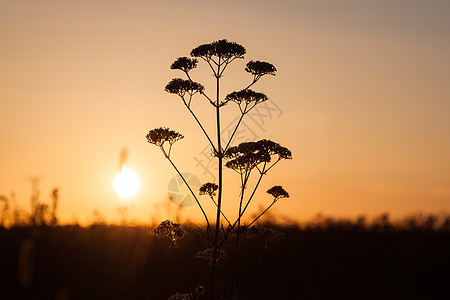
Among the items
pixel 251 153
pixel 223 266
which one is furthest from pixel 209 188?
pixel 223 266

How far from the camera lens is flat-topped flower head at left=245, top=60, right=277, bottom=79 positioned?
347 inches

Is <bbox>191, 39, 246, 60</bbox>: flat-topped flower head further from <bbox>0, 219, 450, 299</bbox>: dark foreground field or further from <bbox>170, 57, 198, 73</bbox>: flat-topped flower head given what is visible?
<bbox>0, 219, 450, 299</bbox>: dark foreground field

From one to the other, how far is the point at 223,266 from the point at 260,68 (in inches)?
275

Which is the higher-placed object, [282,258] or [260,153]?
[260,153]

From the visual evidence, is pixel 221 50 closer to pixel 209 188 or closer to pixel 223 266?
pixel 209 188

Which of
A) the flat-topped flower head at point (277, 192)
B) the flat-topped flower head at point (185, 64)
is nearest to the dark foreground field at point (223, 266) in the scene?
the flat-topped flower head at point (277, 192)

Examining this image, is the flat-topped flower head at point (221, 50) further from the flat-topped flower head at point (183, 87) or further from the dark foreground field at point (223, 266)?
the dark foreground field at point (223, 266)

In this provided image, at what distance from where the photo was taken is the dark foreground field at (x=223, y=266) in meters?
11.6
